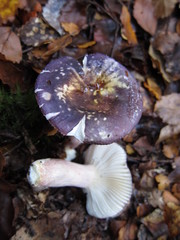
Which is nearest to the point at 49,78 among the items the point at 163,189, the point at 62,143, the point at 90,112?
the point at 90,112

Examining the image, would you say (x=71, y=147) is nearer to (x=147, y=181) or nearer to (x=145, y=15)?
(x=147, y=181)

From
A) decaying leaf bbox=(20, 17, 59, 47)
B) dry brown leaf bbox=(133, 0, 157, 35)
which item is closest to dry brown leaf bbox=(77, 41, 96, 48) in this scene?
decaying leaf bbox=(20, 17, 59, 47)

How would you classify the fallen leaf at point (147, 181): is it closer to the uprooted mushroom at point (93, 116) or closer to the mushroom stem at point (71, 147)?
the uprooted mushroom at point (93, 116)

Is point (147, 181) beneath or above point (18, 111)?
beneath

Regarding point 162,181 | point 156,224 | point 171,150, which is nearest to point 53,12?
point 171,150

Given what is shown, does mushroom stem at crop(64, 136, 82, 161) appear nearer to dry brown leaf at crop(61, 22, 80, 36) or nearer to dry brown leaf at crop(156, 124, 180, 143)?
dry brown leaf at crop(156, 124, 180, 143)
